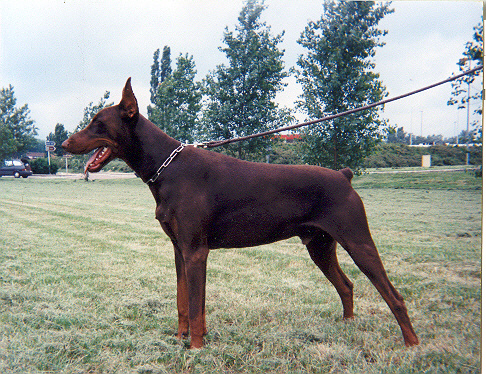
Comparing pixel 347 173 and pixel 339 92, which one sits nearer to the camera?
pixel 347 173

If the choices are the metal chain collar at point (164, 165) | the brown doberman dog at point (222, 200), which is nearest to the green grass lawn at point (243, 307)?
the brown doberman dog at point (222, 200)

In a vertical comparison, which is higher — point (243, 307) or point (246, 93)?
point (246, 93)

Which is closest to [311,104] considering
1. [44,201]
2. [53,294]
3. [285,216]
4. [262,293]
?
[262,293]

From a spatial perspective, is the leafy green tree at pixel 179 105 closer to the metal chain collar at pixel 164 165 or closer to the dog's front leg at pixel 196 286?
the metal chain collar at pixel 164 165

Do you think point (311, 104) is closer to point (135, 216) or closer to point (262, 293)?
point (262, 293)

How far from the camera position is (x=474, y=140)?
3176mm

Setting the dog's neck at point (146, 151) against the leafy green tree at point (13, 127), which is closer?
the dog's neck at point (146, 151)

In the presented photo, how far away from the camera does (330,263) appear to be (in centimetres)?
281

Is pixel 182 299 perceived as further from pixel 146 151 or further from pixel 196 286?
pixel 146 151

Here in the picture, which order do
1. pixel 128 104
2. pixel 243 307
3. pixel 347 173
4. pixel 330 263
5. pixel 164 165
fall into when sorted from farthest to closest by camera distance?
pixel 243 307 < pixel 330 263 < pixel 347 173 < pixel 164 165 < pixel 128 104

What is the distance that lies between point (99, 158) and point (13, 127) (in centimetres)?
275

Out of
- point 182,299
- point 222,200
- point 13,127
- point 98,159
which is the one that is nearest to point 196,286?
point 182,299

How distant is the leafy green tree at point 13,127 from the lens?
A: 3748 millimetres

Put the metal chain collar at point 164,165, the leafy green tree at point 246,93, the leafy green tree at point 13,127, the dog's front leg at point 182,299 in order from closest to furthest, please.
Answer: the metal chain collar at point 164,165 → the dog's front leg at point 182,299 → the leafy green tree at point 13,127 → the leafy green tree at point 246,93
